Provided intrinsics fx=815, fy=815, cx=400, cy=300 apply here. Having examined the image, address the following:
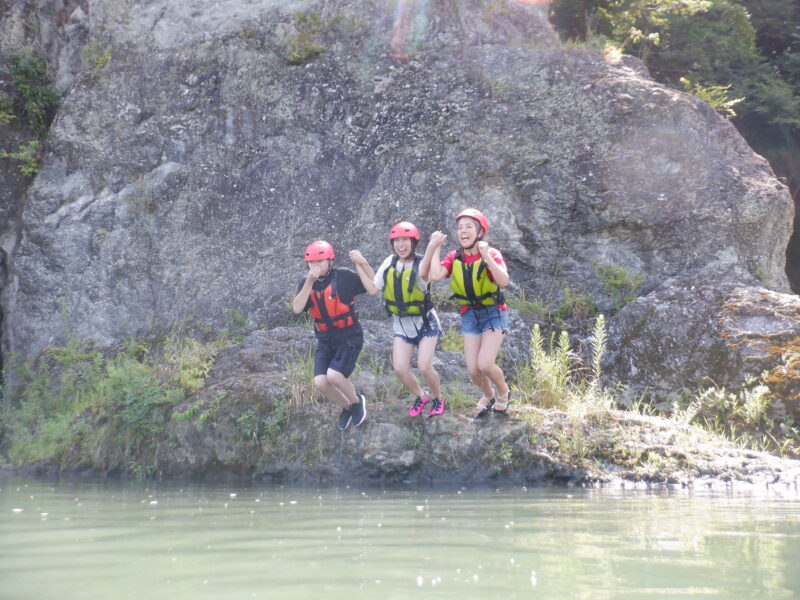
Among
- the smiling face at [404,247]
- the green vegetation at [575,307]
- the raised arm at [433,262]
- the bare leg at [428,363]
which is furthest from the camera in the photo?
the green vegetation at [575,307]

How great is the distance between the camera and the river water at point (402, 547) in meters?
2.97

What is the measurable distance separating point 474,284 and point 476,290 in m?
0.06

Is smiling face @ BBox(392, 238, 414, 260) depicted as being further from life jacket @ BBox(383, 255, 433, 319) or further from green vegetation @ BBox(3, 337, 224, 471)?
green vegetation @ BBox(3, 337, 224, 471)

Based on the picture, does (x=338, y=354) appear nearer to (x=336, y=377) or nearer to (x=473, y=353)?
(x=336, y=377)

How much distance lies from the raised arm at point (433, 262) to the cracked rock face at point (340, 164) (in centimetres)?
379

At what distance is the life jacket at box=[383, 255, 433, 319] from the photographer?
25.2ft

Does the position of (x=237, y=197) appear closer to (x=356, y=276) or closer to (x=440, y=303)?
(x=440, y=303)

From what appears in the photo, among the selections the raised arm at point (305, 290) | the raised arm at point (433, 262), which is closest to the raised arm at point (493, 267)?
the raised arm at point (433, 262)

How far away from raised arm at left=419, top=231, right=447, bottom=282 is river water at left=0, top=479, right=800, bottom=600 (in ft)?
7.27

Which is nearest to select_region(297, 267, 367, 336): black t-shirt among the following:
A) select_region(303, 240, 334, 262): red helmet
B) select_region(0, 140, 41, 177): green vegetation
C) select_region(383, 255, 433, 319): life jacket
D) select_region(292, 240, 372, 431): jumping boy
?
select_region(292, 240, 372, 431): jumping boy

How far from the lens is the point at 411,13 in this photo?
13102 mm

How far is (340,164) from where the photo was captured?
12.3 meters

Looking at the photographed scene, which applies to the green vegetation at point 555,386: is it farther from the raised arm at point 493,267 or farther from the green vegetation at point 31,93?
the green vegetation at point 31,93

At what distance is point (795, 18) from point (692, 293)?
10.1 metres
